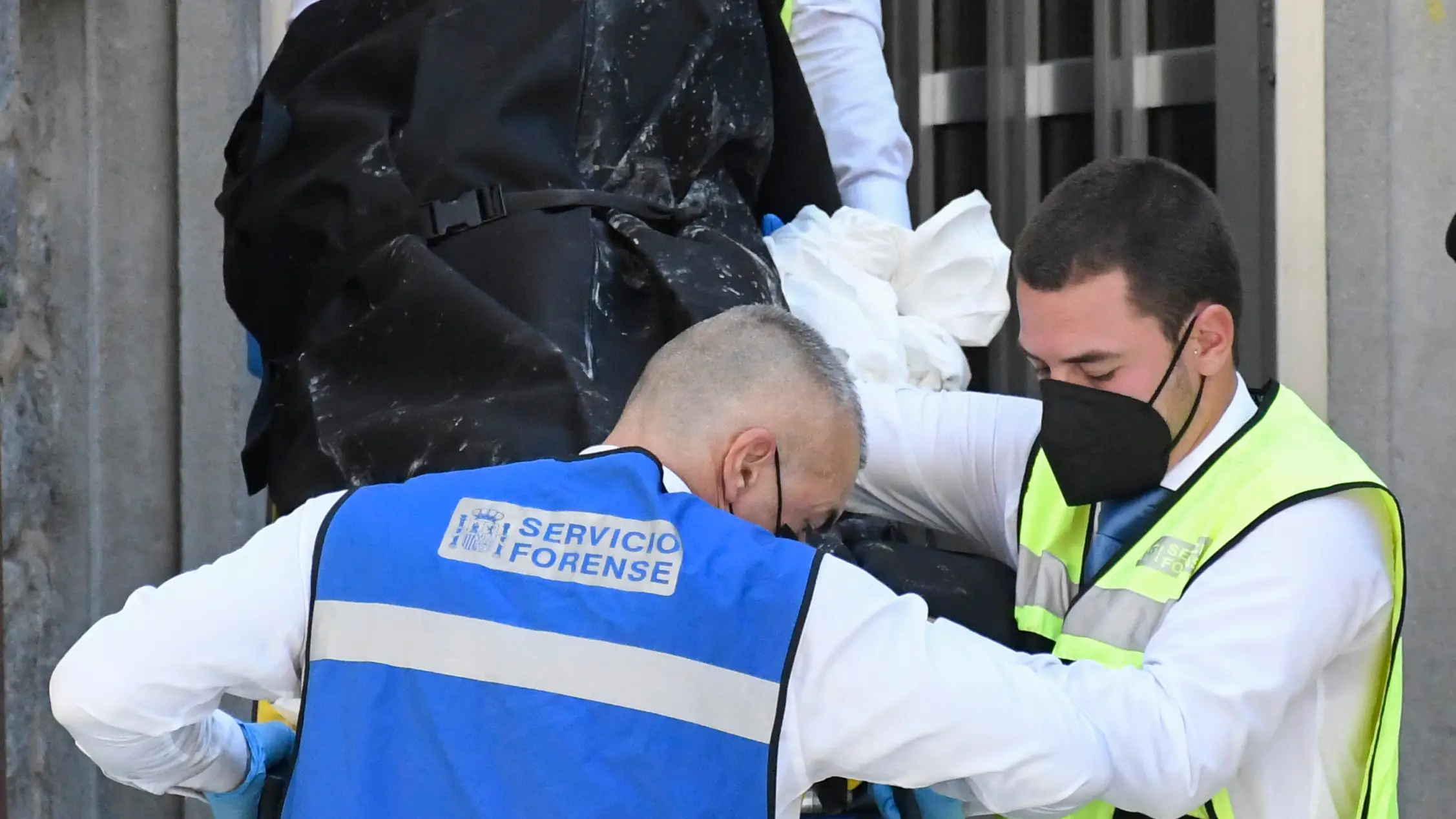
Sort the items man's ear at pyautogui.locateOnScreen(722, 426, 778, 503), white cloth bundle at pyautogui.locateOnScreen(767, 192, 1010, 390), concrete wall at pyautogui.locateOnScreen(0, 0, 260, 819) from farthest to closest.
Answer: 1. concrete wall at pyautogui.locateOnScreen(0, 0, 260, 819)
2. white cloth bundle at pyautogui.locateOnScreen(767, 192, 1010, 390)
3. man's ear at pyautogui.locateOnScreen(722, 426, 778, 503)

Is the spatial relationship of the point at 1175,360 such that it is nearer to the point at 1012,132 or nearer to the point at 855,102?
the point at 855,102

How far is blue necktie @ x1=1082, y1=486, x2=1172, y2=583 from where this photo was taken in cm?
162

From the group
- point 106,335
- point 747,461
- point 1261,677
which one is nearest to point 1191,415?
point 1261,677

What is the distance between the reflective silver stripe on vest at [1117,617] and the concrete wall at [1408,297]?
82cm

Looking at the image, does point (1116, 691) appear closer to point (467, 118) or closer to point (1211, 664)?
point (1211, 664)

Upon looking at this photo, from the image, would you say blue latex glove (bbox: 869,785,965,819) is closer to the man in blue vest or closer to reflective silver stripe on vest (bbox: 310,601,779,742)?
the man in blue vest

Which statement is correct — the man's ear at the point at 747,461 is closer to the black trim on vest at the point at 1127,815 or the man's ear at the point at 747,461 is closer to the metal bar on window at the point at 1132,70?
the black trim on vest at the point at 1127,815

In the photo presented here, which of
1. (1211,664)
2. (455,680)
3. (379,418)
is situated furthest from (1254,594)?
(379,418)

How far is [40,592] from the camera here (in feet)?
9.79

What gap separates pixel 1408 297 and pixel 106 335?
2418 mm

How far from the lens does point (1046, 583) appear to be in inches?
66.7

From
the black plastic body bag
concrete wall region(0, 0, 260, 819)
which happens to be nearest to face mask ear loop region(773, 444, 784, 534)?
the black plastic body bag

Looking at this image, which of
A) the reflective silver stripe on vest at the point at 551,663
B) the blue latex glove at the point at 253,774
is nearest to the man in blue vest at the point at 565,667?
the reflective silver stripe on vest at the point at 551,663

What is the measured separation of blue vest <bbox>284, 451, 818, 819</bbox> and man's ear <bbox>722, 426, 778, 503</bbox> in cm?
10
